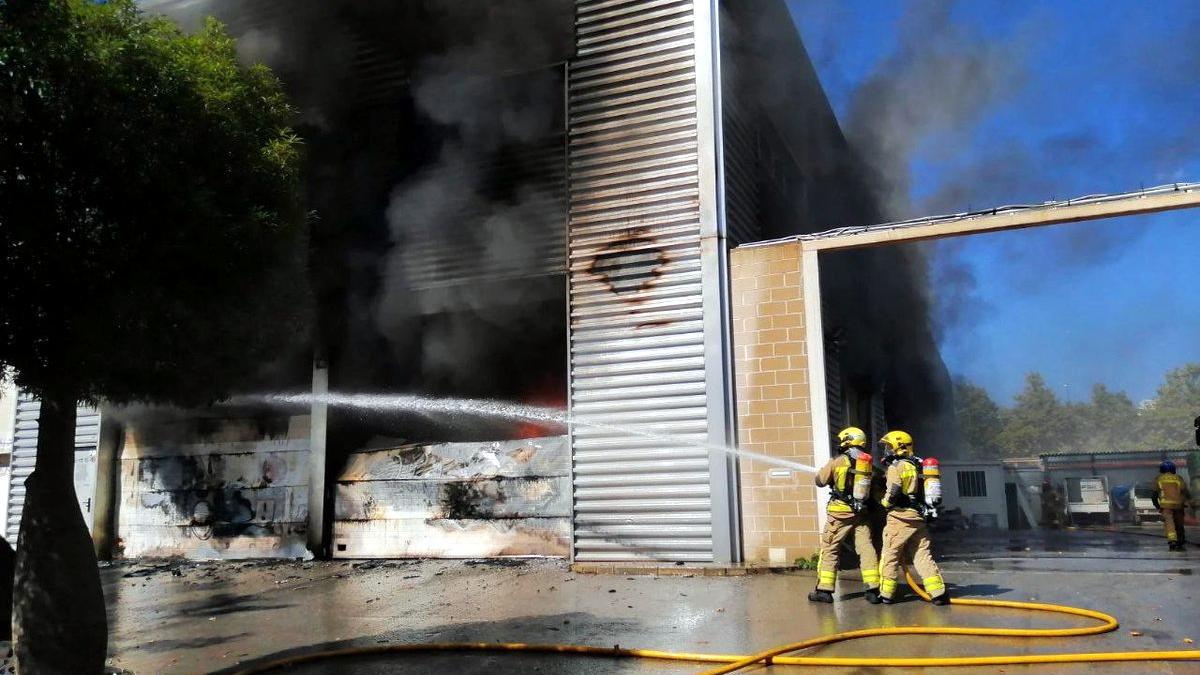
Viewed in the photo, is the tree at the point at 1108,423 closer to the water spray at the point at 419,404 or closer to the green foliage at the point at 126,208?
the water spray at the point at 419,404

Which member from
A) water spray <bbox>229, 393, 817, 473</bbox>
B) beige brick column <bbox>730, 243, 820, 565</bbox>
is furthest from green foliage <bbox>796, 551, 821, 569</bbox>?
water spray <bbox>229, 393, 817, 473</bbox>

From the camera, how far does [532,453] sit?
1107 centimetres

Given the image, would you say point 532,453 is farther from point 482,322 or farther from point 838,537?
point 838,537

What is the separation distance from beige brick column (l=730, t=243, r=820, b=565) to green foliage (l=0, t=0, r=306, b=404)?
571 centimetres

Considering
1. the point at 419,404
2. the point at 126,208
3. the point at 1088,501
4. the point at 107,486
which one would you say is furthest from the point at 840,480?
the point at 1088,501

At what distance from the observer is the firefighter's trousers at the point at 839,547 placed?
718 centimetres

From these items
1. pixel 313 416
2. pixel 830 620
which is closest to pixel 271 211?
pixel 830 620

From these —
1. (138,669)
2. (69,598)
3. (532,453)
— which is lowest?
(138,669)

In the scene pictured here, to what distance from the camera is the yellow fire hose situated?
476 centimetres

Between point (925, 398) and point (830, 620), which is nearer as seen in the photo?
point (830, 620)

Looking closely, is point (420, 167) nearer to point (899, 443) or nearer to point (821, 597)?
point (899, 443)

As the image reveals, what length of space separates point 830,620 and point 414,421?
828 centimetres

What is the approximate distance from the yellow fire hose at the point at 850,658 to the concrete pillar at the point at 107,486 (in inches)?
364

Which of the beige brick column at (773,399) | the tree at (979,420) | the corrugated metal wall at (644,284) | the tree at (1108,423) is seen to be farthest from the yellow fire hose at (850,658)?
the tree at (1108,423)
